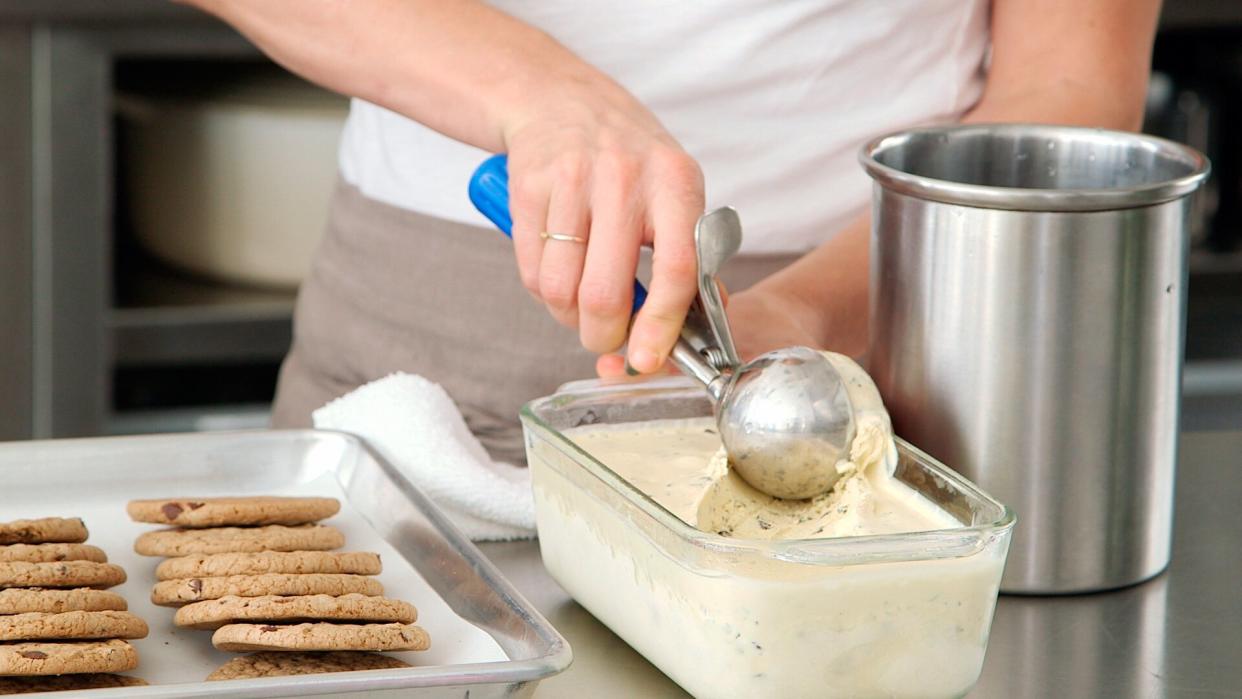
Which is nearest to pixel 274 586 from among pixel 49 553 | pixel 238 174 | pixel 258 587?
pixel 258 587

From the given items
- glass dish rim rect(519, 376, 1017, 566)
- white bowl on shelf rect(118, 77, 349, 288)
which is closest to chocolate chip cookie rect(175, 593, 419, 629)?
glass dish rim rect(519, 376, 1017, 566)

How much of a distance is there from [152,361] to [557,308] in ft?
4.25

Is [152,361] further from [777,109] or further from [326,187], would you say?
[777,109]

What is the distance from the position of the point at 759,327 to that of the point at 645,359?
12cm

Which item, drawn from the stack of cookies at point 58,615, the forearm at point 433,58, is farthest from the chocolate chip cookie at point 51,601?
the forearm at point 433,58

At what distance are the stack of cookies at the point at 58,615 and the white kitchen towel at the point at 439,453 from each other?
0.17 m

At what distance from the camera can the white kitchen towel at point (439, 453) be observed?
795 mm

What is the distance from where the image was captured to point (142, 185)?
1955 mm

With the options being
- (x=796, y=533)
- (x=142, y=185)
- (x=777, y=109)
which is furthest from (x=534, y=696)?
(x=142, y=185)

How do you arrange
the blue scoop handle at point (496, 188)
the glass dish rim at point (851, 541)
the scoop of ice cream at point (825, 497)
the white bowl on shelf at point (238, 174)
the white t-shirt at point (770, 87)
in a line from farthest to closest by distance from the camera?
the white bowl on shelf at point (238, 174) → the white t-shirt at point (770, 87) → the blue scoop handle at point (496, 188) → the scoop of ice cream at point (825, 497) → the glass dish rim at point (851, 541)

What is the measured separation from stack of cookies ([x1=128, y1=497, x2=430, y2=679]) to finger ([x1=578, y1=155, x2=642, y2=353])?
0.16m

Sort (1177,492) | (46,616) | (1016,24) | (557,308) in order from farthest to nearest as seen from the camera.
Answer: (1016,24) < (1177,492) < (557,308) < (46,616)

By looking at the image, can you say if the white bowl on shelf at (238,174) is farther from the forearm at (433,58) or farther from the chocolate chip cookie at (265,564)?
the chocolate chip cookie at (265,564)

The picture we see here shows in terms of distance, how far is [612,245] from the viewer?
713 mm
